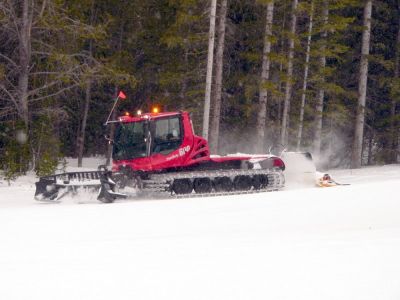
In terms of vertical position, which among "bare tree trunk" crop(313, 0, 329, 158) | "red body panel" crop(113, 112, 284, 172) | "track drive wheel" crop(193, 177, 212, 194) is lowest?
"track drive wheel" crop(193, 177, 212, 194)

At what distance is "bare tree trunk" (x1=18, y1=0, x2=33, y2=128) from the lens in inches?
714

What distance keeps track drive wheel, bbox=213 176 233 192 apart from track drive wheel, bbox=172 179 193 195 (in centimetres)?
82

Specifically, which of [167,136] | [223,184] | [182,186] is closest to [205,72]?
[223,184]

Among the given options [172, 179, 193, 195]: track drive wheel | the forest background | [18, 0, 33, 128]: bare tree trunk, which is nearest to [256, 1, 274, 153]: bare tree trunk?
the forest background

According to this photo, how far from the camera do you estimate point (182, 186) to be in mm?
14102

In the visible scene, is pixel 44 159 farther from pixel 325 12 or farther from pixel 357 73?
pixel 357 73

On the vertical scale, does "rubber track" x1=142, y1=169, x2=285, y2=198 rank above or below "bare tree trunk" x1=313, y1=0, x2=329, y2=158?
below

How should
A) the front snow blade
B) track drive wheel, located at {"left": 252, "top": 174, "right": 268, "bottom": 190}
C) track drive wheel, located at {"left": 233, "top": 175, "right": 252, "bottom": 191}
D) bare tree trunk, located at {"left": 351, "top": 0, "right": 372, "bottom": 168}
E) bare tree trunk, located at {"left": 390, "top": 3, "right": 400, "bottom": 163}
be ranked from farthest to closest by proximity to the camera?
bare tree trunk, located at {"left": 390, "top": 3, "right": 400, "bottom": 163}
bare tree trunk, located at {"left": 351, "top": 0, "right": 372, "bottom": 168}
track drive wheel, located at {"left": 252, "top": 174, "right": 268, "bottom": 190}
track drive wheel, located at {"left": 233, "top": 175, "right": 252, "bottom": 191}
the front snow blade

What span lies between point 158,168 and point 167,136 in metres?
0.89

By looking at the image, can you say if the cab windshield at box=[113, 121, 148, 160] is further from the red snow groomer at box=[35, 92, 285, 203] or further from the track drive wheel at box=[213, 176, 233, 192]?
the track drive wheel at box=[213, 176, 233, 192]

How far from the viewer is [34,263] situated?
615cm

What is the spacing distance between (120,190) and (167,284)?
829 cm

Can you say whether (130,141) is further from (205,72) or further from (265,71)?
(205,72)

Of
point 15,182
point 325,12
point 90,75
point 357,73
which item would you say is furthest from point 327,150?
point 15,182
